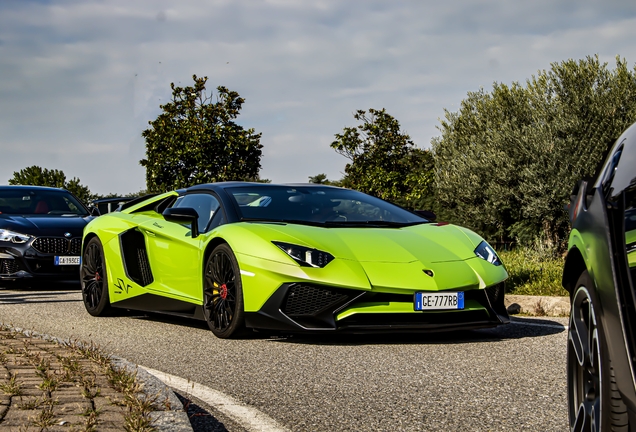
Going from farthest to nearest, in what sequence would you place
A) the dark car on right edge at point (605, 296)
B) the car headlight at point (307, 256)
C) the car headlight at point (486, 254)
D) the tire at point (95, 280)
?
1. the tire at point (95, 280)
2. the car headlight at point (486, 254)
3. the car headlight at point (307, 256)
4. the dark car on right edge at point (605, 296)

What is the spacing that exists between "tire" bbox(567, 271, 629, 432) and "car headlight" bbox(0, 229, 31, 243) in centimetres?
1081

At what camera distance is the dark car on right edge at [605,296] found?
8.66 feet

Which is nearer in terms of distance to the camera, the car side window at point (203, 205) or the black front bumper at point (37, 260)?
the car side window at point (203, 205)

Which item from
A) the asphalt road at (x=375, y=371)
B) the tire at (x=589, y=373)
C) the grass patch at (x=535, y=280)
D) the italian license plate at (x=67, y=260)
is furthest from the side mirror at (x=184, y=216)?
the italian license plate at (x=67, y=260)

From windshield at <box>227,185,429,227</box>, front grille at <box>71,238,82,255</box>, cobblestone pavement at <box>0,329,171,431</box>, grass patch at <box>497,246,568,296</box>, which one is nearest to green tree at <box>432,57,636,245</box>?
grass patch at <box>497,246,568,296</box>

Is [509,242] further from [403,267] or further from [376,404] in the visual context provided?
[376,404]

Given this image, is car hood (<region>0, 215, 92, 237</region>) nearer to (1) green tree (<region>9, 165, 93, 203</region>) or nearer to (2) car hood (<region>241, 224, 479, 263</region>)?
(2) car hood (<region>241, 224, 479, 263</region>)

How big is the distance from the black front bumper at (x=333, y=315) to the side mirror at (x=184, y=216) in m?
1.40

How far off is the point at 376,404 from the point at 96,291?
206 inches

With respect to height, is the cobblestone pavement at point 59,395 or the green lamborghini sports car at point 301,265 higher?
the green lamborghini sports car at point 301,265

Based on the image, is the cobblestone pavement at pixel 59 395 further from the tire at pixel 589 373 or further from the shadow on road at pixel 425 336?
the shadow on road at pixel 425 336

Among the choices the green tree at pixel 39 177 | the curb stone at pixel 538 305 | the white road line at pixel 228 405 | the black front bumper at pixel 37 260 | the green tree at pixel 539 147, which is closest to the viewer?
the white road line at pixel 228 405

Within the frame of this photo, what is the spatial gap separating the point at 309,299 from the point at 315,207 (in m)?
1.52

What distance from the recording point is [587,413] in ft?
10.0
